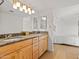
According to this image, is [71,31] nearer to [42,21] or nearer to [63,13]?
[63,13]

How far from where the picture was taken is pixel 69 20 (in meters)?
8.86

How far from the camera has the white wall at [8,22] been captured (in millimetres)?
4513

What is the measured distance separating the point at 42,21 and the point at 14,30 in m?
2.05

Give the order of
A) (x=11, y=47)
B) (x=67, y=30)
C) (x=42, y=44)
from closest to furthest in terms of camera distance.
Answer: (x=11, y=47) < (x=42, y=44) < (x=67, y=30)

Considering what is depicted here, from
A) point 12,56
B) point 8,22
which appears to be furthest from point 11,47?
point 8,22

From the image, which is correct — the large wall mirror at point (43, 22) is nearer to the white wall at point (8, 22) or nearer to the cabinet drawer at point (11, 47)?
the white wall at point (8, 22)

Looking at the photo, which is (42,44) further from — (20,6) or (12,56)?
(12,56)

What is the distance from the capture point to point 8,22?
4.91 meters

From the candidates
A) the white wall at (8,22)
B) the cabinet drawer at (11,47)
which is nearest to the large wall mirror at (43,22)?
the white wall at (8,22)

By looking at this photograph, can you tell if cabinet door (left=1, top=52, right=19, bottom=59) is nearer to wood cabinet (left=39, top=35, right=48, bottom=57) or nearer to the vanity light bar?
the vanity light bar

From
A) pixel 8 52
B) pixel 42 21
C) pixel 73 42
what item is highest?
pixel 42 21

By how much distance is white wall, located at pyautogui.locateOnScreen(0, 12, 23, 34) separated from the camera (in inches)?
178

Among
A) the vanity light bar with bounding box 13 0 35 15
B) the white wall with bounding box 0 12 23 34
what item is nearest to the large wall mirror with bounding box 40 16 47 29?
the white wall with bounding box 0 12 23 34

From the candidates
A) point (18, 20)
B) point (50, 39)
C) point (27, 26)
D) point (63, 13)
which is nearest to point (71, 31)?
point (63, 13)
